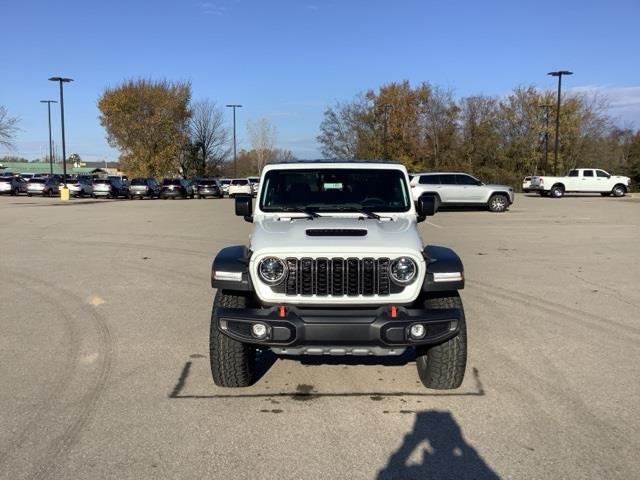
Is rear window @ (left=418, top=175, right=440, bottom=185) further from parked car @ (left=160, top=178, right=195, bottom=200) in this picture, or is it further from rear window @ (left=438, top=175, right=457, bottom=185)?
parked car @ (left=160, top=178, right=195, bottom=200)

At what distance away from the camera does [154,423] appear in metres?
4.07

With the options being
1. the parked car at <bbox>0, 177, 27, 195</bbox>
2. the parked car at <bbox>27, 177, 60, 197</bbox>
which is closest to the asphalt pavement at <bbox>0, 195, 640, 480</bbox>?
the parked car at <bbox>27, 177, 60, 197</bbox>

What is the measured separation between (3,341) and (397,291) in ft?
13.8

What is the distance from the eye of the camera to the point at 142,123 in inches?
2394

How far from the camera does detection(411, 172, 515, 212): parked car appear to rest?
26203 millimetres

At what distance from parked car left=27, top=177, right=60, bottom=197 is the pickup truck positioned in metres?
35.5

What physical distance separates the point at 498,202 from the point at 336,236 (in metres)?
23.1

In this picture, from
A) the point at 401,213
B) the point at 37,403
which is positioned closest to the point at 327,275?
the point at 401,213

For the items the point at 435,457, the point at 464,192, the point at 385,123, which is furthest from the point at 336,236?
the point at 385,123

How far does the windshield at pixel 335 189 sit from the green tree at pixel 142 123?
58068mm

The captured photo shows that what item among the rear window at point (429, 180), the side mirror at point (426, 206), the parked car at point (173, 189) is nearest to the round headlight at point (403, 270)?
the side mirror at point (426, 206)

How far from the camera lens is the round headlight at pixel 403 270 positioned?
4332 mm

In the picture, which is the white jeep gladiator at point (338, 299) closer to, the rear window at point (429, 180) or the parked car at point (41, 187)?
the rear window at point (429, 180)

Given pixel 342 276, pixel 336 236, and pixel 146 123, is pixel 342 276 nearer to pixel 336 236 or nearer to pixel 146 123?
pixel 336 236
